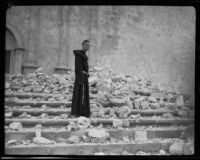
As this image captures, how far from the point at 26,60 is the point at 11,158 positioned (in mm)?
5166

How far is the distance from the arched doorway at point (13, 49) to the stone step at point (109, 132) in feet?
14.5

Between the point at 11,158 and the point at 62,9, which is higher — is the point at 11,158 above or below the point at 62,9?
below

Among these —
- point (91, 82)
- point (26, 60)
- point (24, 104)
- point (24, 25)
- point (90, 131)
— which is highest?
point (24, 25)

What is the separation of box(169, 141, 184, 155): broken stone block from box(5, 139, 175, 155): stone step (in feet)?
0.43

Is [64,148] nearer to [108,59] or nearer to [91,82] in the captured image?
[91,82]

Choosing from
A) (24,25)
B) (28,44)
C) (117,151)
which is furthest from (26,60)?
(117,151)

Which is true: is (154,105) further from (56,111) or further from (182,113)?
(56,111)

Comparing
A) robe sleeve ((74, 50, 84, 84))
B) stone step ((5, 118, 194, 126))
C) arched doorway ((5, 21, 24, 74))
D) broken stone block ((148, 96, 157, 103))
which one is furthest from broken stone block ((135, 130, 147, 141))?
arched doorway ((5, 21, 24, 74))

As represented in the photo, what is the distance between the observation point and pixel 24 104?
5.30 metres

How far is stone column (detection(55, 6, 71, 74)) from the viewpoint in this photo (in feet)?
27.9

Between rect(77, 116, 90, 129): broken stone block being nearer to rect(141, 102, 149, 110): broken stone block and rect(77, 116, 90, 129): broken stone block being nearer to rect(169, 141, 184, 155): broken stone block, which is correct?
rect(169, 141, 184, 155): broken stone block

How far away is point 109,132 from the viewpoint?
4672 millimetres

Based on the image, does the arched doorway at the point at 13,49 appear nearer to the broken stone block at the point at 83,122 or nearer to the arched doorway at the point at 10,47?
the arched doorway at the point at 10,47

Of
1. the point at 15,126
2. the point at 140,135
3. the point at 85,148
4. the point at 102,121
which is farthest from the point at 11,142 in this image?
the point at 140,135
